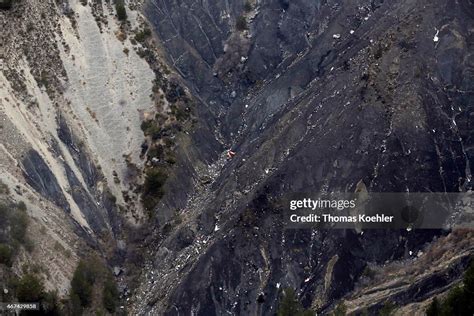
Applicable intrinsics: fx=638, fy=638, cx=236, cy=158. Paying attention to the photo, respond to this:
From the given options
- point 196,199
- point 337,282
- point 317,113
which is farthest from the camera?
point 196,199

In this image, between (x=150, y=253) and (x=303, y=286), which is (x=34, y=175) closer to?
(x=150, y=253)

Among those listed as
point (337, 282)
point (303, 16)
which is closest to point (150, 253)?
point (337, 282)

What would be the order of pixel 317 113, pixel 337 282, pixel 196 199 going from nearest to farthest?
pixel 337 282 → pixel 317 113 → pixel 196 199

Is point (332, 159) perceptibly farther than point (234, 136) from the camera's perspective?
No
